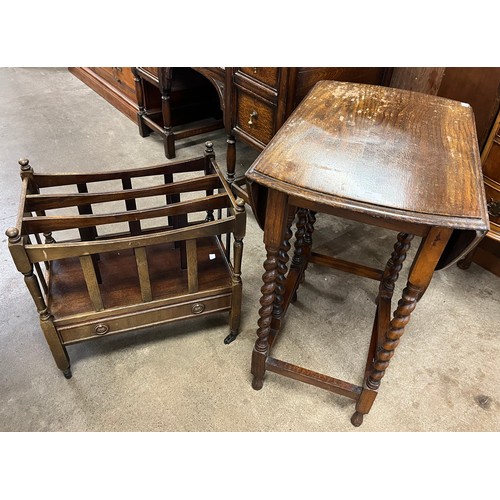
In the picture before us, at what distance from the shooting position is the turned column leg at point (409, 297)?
38.0 inches

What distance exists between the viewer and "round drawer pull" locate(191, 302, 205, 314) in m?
1.50

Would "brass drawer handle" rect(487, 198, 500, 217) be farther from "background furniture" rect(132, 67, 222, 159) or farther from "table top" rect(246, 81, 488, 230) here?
"background furniture" rect(132, 67, 222, 159)

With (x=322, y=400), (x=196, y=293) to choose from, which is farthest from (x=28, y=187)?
(x=322, y=400)

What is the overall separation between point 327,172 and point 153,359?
99cm

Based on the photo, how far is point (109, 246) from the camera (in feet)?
3.99

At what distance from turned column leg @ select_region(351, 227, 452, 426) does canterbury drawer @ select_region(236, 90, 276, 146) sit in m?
1.03

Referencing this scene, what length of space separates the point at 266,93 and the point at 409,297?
1097mm

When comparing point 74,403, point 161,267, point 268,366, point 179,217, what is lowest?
point 74,403

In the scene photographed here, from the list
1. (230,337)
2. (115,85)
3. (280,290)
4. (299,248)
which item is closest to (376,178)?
(280,290)

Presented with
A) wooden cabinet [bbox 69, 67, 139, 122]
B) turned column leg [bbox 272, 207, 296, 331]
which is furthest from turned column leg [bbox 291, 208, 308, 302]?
wooden cabinet [bbox 69, 67, 139, 122]

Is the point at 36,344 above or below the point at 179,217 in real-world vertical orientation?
below

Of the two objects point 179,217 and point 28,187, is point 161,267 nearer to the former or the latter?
point 179,217

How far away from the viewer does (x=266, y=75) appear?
5.69 feet

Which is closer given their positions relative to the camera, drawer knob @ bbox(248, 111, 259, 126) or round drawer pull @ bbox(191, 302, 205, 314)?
round drawer pull @ bbox(191, 302, 205, 314)
